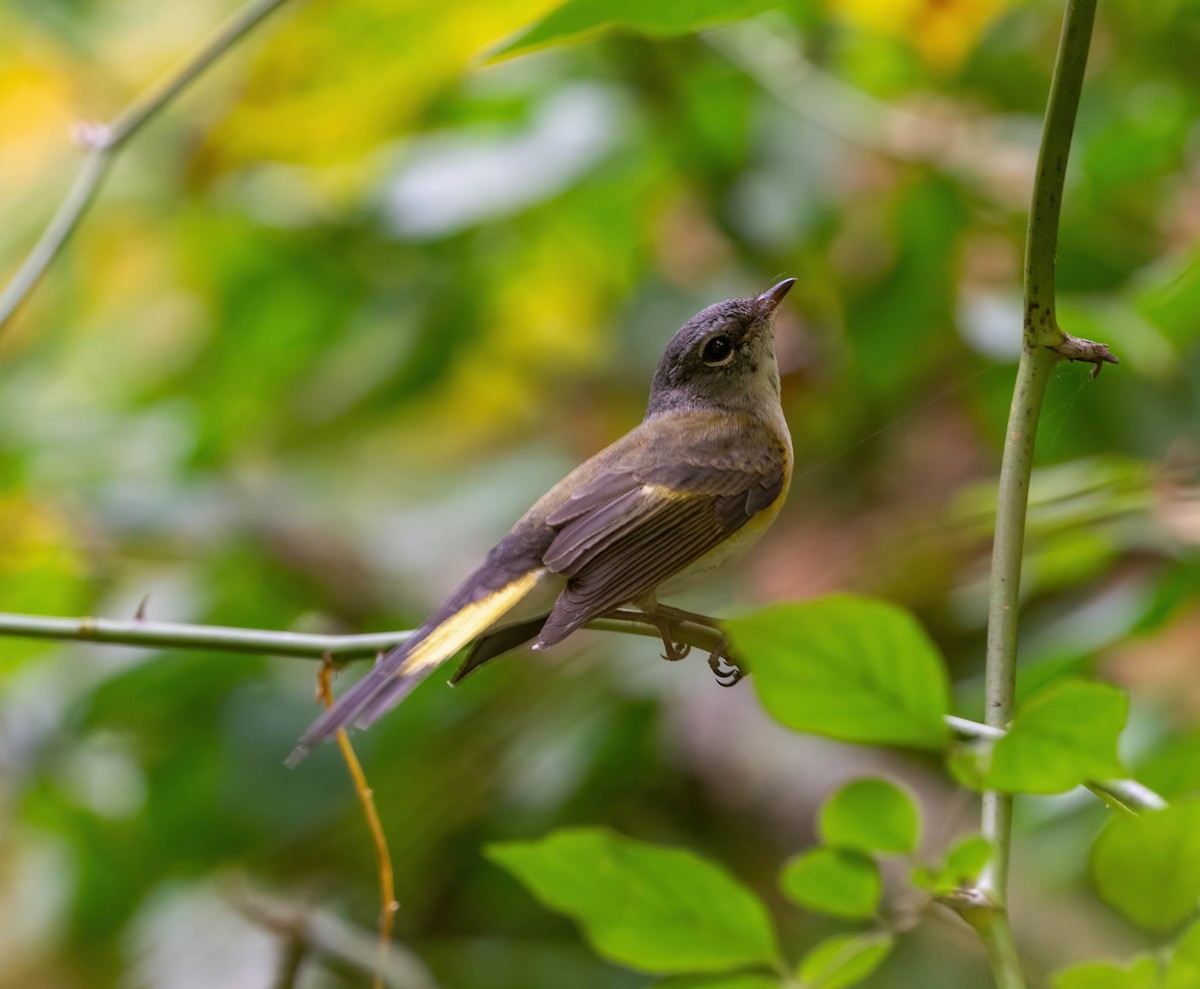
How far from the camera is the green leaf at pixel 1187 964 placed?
0.75m

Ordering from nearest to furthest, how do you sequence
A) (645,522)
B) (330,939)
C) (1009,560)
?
(1009,560) < (645,522) < (330,939)

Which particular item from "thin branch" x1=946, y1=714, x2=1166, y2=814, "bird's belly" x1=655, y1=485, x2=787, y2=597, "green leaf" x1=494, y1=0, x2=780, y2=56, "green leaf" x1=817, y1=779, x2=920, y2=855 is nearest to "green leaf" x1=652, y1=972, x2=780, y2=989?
"green leaf" x1=817, y1=779, x2=920, y2=855

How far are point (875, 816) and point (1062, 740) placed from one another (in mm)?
179

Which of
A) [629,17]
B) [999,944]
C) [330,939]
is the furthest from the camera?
[330,939]

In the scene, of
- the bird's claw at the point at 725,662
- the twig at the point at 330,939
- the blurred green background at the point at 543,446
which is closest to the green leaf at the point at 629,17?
the bird's claw at the point at 725,662

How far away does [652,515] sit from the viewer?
5.51 ft

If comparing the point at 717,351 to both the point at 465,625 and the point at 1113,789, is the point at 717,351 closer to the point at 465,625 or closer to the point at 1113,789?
the point at 465,625

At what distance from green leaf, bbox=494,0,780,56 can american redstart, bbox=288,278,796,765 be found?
1.99 ft

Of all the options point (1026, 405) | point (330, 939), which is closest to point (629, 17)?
point (1026, 405)

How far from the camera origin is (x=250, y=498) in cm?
304

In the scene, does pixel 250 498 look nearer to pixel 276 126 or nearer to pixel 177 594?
pixel 177 594

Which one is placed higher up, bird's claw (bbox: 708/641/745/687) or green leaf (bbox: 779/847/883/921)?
bird's claw (bbox: 708/641/745/687)

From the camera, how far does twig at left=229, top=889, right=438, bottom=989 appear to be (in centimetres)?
186

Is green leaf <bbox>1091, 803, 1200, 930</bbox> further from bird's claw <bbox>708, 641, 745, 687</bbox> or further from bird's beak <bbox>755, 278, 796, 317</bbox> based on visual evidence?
bird's beak <bbox>755, 278, 796, 317</bbox>
